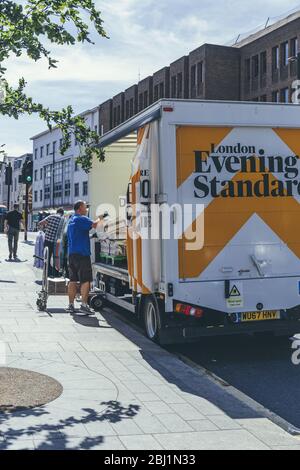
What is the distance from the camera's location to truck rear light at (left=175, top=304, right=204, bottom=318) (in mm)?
7496

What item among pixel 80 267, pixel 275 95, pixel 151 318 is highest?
pixel 275 95

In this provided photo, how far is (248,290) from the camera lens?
7.71 m

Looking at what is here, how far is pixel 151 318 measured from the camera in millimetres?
8477

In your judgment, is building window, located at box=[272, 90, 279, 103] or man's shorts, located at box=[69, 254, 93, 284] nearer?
man's shorts, located at box=[69, 254, 93, 284]

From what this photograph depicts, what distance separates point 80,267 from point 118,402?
5.30 meters

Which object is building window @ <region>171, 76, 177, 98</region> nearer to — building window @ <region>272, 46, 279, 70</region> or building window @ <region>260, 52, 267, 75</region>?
building window @ <region>260, 52, 267, 75</region>

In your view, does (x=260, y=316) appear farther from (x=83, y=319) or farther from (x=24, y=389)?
(x=83, y=319)

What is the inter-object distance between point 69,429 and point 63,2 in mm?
3675

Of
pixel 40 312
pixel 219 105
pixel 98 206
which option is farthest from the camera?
pixel 98 206

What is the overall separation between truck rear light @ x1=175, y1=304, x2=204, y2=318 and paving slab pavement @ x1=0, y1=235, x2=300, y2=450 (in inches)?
23.0
